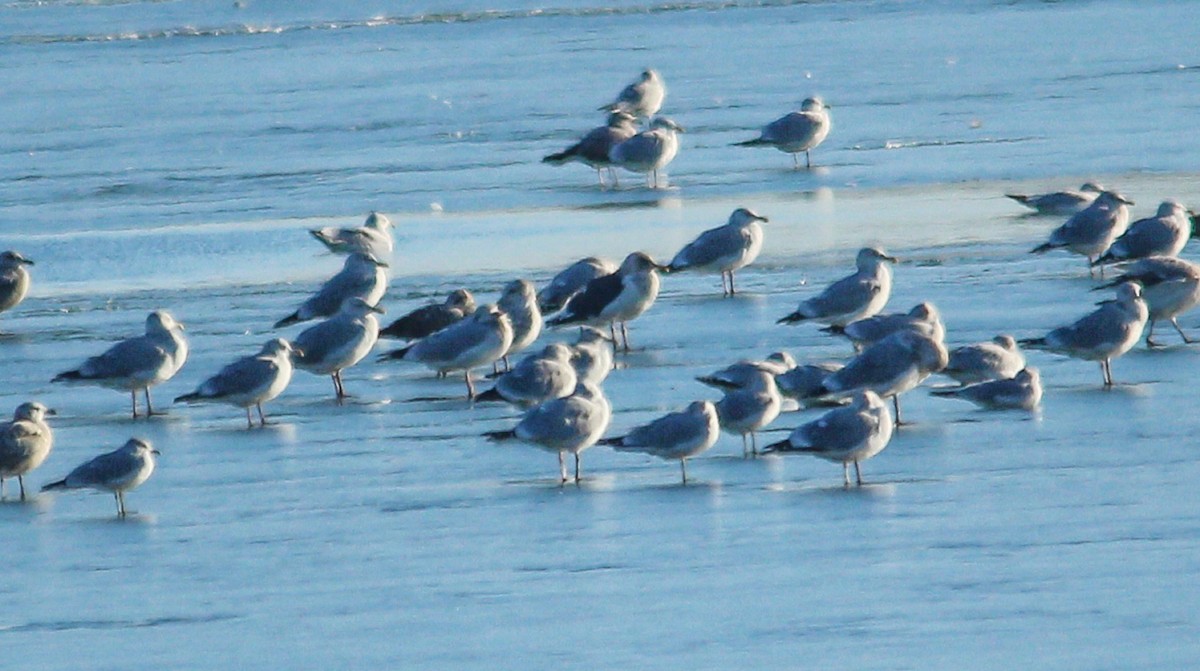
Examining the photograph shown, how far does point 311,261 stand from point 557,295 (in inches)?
141

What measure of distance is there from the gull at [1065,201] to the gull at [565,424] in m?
6.80

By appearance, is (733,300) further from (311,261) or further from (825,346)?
(311,261)

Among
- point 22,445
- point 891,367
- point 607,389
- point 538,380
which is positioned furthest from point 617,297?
point 22,445

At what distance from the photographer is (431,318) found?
12.5 m

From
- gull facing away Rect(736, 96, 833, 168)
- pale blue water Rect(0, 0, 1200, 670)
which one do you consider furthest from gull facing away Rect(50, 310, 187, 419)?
gull facing away Rect(736, 96, 833, 168)

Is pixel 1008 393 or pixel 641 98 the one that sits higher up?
pixel 641 98

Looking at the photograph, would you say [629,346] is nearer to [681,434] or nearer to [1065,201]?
[681,434]

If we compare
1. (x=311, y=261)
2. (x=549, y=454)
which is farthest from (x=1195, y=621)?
(x=311, y=261)

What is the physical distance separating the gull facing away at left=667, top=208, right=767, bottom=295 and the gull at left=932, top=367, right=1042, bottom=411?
3749 mm

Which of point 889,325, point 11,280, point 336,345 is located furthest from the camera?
point 11,280

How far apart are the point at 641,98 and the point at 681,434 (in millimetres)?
13202

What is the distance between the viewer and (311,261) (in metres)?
16.3

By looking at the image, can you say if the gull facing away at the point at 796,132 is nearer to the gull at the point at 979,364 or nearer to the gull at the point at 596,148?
the gull at the point at 596,148

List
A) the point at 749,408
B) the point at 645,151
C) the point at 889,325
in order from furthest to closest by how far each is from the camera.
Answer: the point at 645,151
the point at 889,325
the point at 749,408
